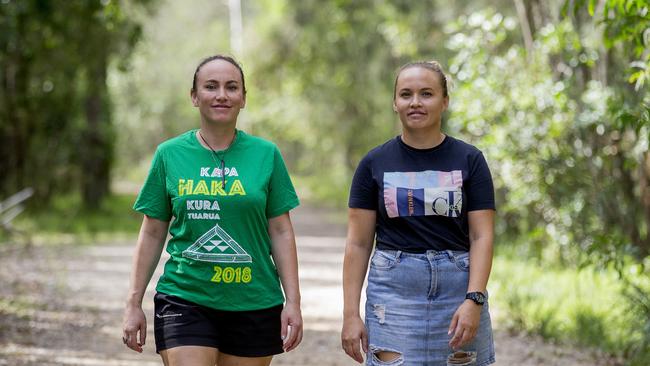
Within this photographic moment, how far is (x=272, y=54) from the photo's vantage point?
29.7m

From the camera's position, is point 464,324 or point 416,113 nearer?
point 464,324

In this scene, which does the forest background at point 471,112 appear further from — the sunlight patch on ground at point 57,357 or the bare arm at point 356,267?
the sunlight patch on ground at point 57,357

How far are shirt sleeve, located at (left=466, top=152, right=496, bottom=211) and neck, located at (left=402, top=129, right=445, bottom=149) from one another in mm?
169

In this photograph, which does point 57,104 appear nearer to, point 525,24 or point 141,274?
point 525,24

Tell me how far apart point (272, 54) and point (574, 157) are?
66.8 feet

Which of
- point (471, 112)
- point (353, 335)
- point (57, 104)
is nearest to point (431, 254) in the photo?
point (353, 335)

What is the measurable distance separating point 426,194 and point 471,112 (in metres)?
7.36

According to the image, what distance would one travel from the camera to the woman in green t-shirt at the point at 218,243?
3.90 meters

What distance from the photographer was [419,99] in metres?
3.73

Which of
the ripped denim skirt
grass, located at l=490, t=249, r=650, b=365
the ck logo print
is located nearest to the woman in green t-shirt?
the ripped denim skirt

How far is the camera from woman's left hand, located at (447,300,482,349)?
360 centimetres

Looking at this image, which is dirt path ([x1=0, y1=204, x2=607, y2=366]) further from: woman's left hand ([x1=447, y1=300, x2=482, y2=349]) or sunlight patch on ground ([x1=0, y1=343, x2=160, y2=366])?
woman's left hand ([x1=447, y1=300, x2=482, y2=349])

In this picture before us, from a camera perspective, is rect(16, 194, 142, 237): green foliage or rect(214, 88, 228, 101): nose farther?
rect(16, 194, 142, 237): green foliage

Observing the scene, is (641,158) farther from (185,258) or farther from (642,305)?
(185,258)
